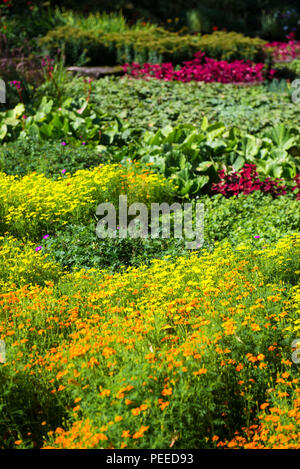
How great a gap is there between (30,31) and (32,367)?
39.1 ft

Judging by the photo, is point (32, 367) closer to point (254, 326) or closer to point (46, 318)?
point (46, 318)

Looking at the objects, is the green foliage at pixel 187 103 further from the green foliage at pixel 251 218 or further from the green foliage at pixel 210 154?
the green foliage at pixel 251 218

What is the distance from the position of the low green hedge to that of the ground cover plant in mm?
1044

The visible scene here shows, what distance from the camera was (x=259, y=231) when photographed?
5203mm

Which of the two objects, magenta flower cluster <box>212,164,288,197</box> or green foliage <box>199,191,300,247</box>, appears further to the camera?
magenta flower cluster <box>212,164,288,197</box>

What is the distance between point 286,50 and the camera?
1478 cm

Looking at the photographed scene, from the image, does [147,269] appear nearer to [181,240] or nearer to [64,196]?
[181,240]

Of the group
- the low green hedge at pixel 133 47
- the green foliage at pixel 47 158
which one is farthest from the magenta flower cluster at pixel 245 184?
the low green hedge at pixel 133 47

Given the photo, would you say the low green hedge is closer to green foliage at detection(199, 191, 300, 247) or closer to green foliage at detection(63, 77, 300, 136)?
green foliage at detection(63, 77, 300, 136)

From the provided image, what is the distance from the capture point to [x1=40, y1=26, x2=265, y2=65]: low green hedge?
1175cm

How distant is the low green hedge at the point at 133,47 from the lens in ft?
38.5

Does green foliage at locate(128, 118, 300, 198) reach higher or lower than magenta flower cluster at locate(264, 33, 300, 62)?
→ lower

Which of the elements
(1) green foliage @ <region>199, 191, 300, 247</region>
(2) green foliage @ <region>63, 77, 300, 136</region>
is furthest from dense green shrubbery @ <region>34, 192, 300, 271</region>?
(2) green foliage @ <region>63, 77, 300, 136</region>
